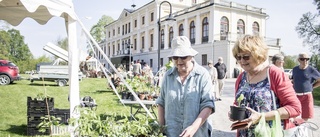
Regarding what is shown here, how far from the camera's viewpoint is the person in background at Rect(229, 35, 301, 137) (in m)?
1.79

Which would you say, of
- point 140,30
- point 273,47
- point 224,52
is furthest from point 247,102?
point 140,30

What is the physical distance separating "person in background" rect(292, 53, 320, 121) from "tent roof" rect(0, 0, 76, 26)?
397 centimetres

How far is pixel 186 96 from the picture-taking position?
216 centimetres

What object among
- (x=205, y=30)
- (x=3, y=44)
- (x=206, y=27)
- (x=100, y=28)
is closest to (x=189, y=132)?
(x=206, y=27)

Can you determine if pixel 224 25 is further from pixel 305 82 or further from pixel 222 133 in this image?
pixel 305 82

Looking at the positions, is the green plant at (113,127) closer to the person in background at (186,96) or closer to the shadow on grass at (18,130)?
the person in background at (186,96)

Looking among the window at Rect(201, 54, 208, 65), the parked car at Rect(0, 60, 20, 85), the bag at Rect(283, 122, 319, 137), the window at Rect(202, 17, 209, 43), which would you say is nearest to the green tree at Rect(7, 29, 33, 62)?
the window at Rect(202, 17, 209, 43)

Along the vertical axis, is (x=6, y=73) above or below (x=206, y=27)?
below

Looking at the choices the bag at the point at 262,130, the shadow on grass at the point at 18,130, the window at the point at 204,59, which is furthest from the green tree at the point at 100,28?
the bag at the point at 262,130

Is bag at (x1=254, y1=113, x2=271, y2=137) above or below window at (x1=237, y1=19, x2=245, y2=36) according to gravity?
below

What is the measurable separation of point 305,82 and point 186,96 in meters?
3.49

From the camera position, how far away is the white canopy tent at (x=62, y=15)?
11.3 ft

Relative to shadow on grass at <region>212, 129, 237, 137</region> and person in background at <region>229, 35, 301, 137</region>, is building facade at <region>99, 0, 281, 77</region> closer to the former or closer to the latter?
shadow on grass at <region>212, 129, 237, 137</region>

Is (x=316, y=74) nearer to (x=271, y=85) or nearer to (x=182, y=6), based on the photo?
(x=271, y=85)
